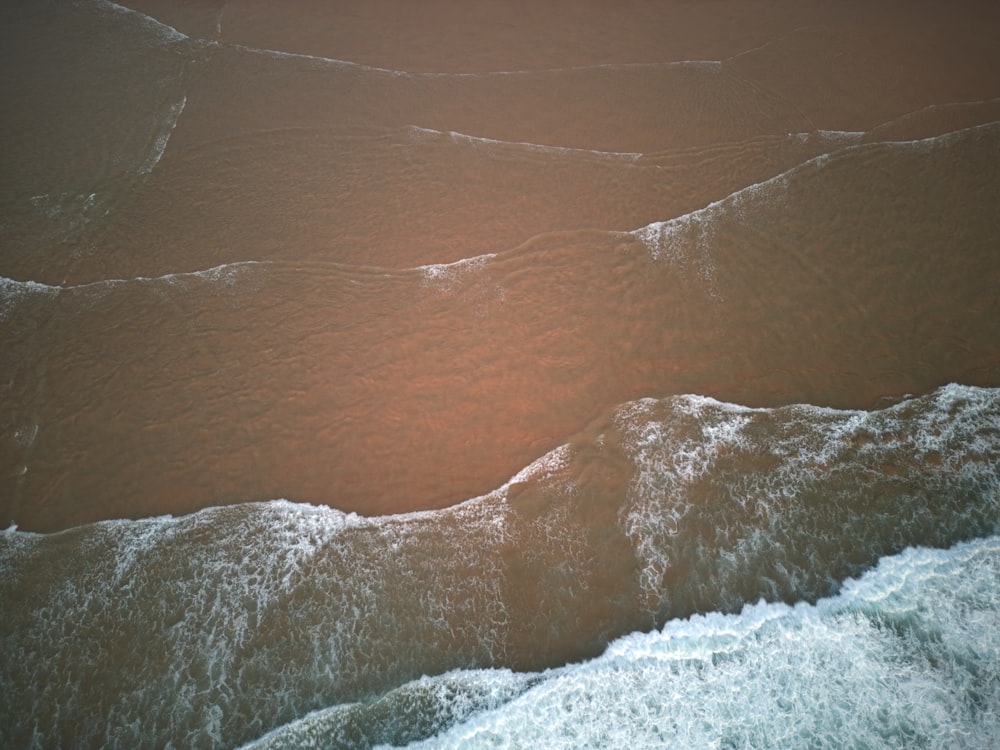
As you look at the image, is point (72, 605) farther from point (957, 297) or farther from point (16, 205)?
point (957, 297)

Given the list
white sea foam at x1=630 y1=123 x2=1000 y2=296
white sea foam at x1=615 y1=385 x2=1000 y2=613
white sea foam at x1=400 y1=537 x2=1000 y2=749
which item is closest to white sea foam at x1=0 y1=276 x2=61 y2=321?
white sea foam at x1=400 y1=537 x2=1000 y2=749

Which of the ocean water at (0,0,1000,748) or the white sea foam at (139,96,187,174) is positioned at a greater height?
the white sea foam at (139,96,187,174)

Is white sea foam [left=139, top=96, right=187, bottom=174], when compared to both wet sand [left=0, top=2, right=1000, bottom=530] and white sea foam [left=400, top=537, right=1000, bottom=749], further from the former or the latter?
white sea foam [left=400, top=537, right=1000, bottom=749]

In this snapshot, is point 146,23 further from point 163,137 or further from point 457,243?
point 457,243

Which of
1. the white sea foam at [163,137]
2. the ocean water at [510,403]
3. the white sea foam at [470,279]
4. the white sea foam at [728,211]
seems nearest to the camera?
the ocean water at [510,403]

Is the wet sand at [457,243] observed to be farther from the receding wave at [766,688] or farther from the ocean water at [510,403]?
the receding wave at [766,688]

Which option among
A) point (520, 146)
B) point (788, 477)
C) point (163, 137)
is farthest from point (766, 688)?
point (163, 137)

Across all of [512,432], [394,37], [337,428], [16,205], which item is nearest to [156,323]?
[337,428]

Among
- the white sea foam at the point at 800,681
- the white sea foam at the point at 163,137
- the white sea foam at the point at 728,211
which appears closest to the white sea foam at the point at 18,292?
the white sea foam at the point at 163,137

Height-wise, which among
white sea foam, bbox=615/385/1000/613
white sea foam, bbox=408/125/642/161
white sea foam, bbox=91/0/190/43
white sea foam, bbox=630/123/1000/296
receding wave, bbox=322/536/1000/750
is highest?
white sea foam, bbox=91/0/190/43
